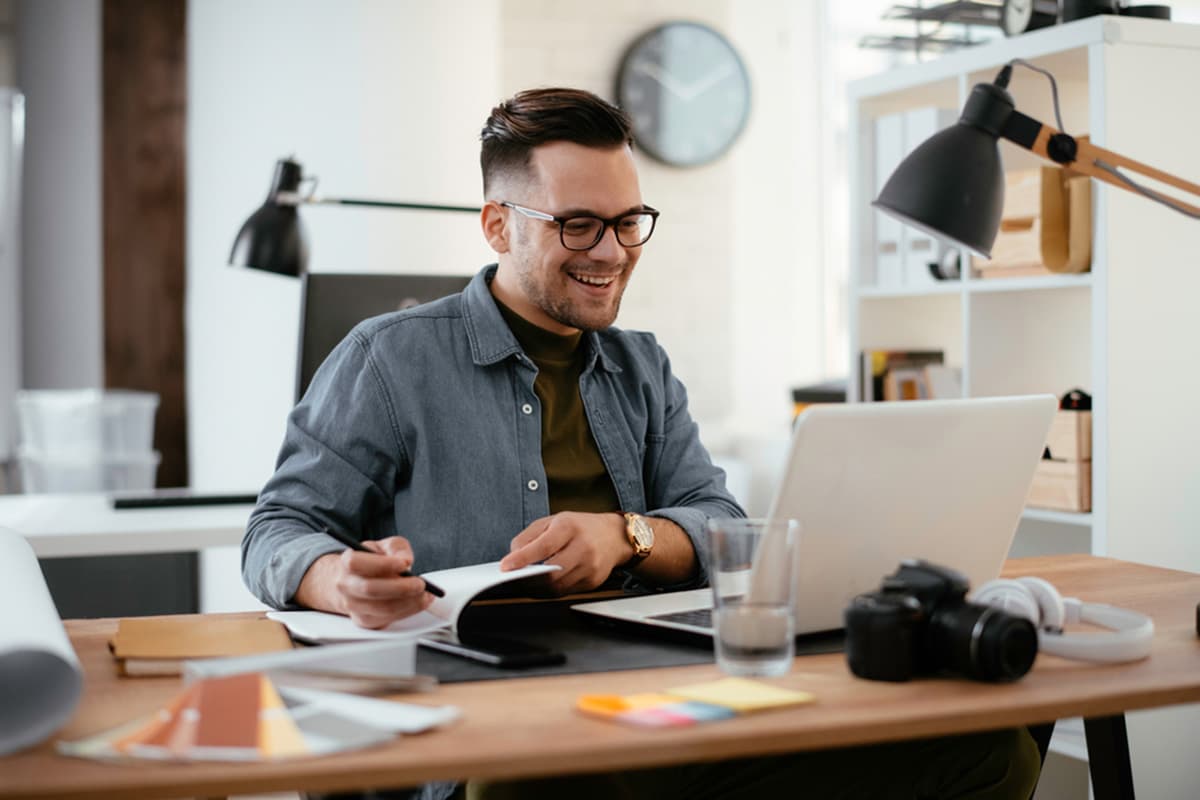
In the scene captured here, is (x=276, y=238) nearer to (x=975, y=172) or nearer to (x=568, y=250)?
(x=568, y=250)

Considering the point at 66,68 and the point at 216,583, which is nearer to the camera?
the point at 216,583

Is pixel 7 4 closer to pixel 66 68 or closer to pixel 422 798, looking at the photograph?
pixel 66 68

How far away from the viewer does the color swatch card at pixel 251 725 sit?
0.84 m

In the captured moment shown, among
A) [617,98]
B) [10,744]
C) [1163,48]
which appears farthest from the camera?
[617,98]

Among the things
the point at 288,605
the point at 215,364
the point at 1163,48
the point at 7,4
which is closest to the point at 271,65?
the point at 215,364

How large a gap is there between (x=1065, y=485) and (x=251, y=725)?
1.83 meters

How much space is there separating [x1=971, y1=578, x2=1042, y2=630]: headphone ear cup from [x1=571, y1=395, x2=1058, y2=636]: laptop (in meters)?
0.07

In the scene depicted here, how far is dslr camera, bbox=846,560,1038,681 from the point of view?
103 cm

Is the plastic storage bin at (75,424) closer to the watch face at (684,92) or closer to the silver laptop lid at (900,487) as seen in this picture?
the watch face at (684,92)

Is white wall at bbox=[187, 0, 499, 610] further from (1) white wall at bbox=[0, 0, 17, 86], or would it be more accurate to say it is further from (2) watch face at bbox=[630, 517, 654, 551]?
(2) watch face at bbox=[630, 517, 654, 551]

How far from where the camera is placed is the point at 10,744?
858mm

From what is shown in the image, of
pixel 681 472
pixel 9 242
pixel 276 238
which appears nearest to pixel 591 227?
pixel 681 472

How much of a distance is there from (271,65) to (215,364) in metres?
0.93

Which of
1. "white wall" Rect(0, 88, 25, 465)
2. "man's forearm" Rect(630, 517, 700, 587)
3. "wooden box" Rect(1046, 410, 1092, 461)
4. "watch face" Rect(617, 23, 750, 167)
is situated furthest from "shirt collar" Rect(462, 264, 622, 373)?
"white wall" Rect(0, 88, 25, 465)
